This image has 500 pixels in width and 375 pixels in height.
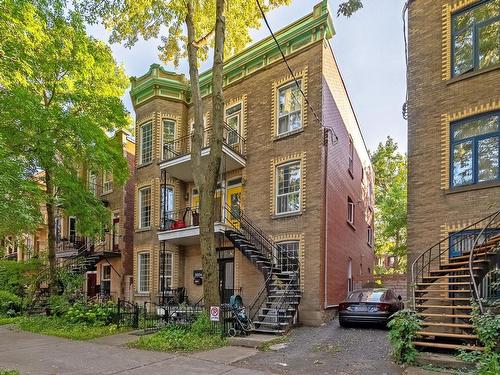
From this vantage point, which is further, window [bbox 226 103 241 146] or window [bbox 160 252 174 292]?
window [bbox 160 252 174 292]

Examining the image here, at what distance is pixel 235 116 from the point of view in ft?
58.1

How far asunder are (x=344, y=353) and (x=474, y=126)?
23.9ft

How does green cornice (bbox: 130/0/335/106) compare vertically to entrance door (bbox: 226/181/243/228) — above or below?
above

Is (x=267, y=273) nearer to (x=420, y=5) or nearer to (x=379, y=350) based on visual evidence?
(x=379, y=350)

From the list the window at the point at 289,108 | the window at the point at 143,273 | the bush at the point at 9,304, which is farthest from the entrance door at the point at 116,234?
the window at the point at 289,108

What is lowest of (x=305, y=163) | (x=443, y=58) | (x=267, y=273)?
(x=267, y=273)

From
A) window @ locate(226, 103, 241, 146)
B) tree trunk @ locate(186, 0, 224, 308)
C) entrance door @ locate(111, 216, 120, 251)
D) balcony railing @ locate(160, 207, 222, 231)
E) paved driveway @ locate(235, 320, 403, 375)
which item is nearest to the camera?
paved driveway @ locate(235, 320, 403, 375)

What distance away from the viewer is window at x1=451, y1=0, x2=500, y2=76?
10633 mm

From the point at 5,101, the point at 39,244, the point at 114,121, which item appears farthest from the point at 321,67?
the point at 39,244

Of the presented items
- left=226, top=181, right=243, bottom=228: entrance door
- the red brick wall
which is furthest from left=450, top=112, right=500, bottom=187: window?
left=226, top=181, right=243, bottom=228: entrance door

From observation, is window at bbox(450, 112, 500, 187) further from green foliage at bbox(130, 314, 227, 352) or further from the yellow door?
the yellow door

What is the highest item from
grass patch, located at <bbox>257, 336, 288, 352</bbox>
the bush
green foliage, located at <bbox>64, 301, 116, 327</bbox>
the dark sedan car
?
the dark sedan car

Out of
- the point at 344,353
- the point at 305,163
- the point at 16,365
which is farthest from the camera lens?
the point at 305,163

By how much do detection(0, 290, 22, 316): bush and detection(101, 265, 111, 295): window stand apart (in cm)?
460
